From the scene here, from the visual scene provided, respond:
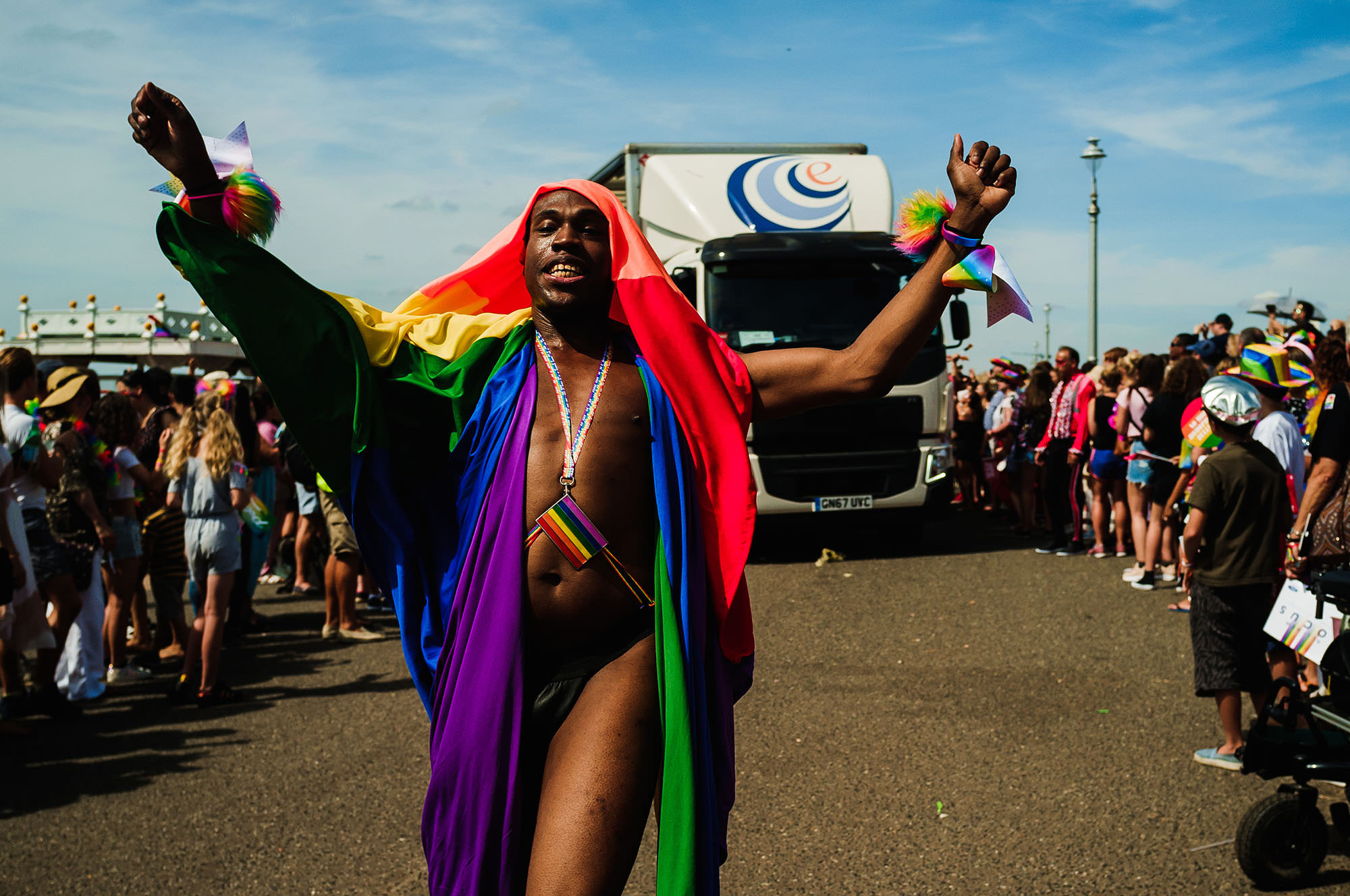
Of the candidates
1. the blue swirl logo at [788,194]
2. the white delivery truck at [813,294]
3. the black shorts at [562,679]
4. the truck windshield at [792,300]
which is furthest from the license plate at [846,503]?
the black shorts at [562,679]

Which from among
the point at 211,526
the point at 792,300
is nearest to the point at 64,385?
the point at 211,526

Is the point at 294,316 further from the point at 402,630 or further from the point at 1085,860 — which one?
the point at 1085,860

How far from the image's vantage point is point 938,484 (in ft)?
38.5

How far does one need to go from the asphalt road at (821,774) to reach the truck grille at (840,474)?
2.65 m

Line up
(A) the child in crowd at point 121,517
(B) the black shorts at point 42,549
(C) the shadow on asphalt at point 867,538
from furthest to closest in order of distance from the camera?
(C) the shadow on asphalt at point 867,538 < (A) the child in crowd at point 121,517 < (B) the black shorts at point 42,549

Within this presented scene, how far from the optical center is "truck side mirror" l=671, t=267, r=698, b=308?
37.0ft

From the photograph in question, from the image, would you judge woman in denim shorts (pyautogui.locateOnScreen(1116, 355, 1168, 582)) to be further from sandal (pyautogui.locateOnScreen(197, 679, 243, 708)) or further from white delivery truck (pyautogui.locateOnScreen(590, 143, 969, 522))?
sandal (pyautogui.locateOnScreen(197, 679, 243, 708))

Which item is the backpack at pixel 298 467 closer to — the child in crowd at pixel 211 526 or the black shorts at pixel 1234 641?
the child in crowd at pixel 211 526

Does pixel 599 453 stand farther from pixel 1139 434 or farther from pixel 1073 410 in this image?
pixel 1073 410

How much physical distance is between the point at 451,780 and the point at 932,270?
1.57m

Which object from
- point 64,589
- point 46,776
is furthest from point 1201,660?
point 64,589

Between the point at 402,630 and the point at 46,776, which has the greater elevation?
the point at 402,630

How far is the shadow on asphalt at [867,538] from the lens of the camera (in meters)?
11.8

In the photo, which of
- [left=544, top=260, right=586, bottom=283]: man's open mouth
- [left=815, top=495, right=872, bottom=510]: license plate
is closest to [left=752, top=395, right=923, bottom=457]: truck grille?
[left=815, top=495, right=872, bottom=510]: license plate
